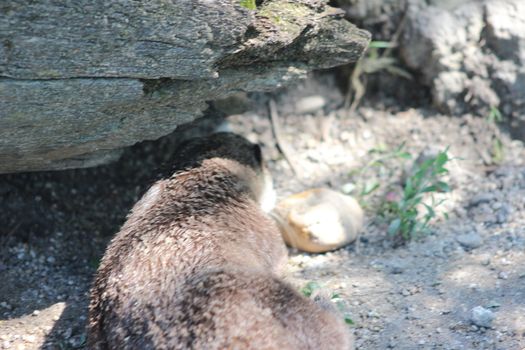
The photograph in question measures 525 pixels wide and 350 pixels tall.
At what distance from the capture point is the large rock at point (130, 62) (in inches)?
139

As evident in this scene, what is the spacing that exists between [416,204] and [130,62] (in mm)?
2508

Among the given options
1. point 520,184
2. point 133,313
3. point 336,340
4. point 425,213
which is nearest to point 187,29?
point 133,313

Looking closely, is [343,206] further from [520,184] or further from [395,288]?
[520,184]

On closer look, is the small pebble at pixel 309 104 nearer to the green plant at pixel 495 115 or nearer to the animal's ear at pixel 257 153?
the animal's ear at pixel 257 153

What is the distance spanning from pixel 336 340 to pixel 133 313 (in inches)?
42.0

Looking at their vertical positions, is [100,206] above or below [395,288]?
below

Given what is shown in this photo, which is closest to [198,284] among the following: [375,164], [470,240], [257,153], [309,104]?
[257,153]

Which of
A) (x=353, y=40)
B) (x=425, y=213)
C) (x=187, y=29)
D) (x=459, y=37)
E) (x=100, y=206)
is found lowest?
(x=100, y=206)

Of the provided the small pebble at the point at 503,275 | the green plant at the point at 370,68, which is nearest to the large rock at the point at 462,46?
the green plant at the point at 370,68

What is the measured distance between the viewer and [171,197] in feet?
14.8

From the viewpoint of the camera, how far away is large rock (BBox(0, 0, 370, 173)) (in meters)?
3.54

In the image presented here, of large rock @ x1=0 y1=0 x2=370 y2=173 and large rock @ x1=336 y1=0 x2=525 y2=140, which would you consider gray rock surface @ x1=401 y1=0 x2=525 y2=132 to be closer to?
large rock @ x1=336 y1=0 x2=525 y2=140

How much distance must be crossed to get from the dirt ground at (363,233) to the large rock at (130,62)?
0.73m

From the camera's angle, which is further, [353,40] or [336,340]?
[353,40]
